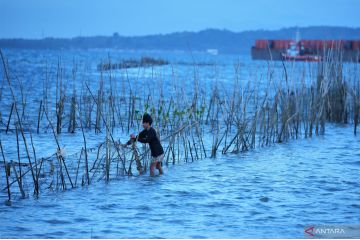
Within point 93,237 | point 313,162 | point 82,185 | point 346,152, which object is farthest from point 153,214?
point 346,152

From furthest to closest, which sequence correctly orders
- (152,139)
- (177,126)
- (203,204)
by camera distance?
(177,126) < (152,139) < (203,204)

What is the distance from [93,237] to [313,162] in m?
5.51

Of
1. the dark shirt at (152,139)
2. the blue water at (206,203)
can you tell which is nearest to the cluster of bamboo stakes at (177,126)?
the dark shirt at (152,139)

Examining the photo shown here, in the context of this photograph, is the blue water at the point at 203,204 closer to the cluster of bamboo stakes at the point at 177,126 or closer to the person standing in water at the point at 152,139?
the person standing in water at the point at 152,139

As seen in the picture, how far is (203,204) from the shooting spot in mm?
7148

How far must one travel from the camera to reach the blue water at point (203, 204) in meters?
6.08

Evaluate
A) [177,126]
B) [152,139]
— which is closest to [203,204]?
[152,139]

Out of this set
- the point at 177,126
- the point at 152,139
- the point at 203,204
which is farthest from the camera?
the point at 177,126

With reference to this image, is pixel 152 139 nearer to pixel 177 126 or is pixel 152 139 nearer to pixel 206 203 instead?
pixel 177 126

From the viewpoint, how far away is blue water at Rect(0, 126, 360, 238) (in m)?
6.08

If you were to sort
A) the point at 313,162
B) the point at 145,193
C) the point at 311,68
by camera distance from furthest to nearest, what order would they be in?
the point at 311,68 < the point at 313,162 < the point at 145,193

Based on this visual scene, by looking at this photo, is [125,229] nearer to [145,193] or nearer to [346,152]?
[145,193]

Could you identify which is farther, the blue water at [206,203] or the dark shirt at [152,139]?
the dark shirt at [152,139]

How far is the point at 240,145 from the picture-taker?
11445 millimetres
